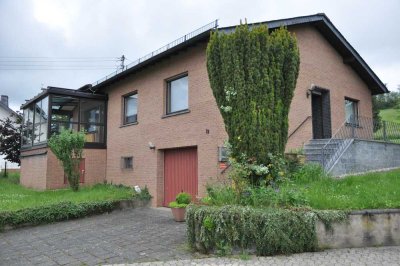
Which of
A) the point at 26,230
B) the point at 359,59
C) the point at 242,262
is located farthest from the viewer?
the point at 359,59

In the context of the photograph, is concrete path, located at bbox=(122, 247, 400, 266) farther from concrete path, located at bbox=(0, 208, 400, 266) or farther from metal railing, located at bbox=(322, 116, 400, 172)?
metal railing, located at bbox=(322, 116, 400, 172)

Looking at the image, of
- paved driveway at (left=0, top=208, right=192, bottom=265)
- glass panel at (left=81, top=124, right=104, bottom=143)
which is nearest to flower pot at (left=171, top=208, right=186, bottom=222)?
paved driveway at (left=0, top=208, right=192, bottom=265)

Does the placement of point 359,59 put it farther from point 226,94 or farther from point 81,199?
point 81,199

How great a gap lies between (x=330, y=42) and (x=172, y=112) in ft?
21.8

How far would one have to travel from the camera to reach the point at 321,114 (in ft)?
43.3

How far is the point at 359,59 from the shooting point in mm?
14156

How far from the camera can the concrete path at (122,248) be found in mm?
5461

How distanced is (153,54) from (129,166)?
4.53 metres

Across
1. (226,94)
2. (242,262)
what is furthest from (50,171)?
(242,262)

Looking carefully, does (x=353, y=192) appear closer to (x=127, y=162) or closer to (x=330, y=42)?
(x=330, y=42)

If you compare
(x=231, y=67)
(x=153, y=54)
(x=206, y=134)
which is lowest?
(x=206, y=134)

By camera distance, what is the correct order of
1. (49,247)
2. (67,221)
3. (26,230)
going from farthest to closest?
(67,221) < (26,230) < (49,247)

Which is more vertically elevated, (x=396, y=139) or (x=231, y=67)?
(x=231, y=67)

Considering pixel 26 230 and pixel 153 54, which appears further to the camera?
pixel 153 54
